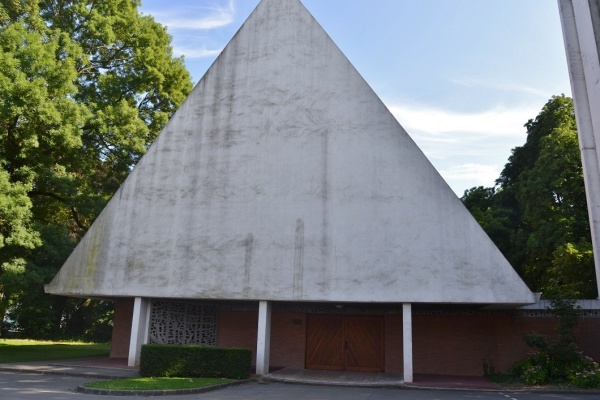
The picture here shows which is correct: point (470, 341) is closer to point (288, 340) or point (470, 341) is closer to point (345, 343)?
point (345, 343)

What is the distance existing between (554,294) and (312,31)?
12.1 metres

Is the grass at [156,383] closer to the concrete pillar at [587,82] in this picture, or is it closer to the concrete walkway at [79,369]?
the concrete walkway at [79,369]

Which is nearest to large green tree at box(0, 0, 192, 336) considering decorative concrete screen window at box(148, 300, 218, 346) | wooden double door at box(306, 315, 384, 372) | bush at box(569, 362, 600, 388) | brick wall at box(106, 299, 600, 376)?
decorative concrete screen window at box(148, 300, 218, 346)

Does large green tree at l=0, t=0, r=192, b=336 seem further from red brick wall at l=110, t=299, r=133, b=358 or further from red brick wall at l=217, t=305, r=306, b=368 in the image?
red brick wall at l=217, t=305, r=306, b=368

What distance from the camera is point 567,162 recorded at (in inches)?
894

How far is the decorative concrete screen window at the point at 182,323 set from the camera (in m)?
17.4

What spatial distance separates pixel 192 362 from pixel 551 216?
18.5 meters

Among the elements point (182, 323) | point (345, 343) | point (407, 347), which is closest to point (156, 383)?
point (182, 323)

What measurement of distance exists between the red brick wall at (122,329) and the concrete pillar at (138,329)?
149 inches

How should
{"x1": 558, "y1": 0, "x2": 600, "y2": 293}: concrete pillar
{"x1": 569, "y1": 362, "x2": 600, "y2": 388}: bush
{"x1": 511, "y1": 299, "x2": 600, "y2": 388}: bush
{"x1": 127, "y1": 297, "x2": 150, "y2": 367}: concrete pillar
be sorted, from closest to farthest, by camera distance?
{"x1": 558, "y1": 0, "x2": 600, "y2": 293}: concrete pillar → {"x1": 569, "y1": 362, "x2": 600, "y2": 388}: bush → {"x1": 511, "y1": 299, "x2": 600, "y2": 388}: bush → {"x1": 127, "y1": 297, "x2": 150, "y2": 367}: concrete pillar

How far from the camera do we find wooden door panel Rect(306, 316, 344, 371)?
18.3m

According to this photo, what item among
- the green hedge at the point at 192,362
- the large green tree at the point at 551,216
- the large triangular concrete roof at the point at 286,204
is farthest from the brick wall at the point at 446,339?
the green hedge at the point at 192,362

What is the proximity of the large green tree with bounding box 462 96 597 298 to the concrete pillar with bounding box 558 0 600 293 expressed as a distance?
1557 cm

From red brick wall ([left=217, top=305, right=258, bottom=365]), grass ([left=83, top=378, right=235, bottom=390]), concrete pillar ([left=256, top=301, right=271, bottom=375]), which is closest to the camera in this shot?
grass ([left=83, top=378, right=235, bottom=390])
